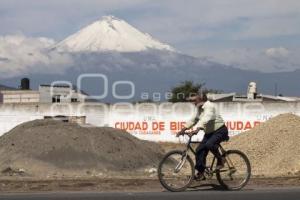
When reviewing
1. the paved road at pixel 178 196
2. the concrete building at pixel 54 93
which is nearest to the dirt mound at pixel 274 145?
the paved road at pixel 178 196

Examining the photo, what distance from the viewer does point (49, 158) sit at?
1947 cm

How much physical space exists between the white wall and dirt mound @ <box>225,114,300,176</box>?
48.2ft

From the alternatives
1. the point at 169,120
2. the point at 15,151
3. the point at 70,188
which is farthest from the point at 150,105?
the point at 70,188

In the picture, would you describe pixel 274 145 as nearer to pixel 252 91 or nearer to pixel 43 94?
pixel 252 91

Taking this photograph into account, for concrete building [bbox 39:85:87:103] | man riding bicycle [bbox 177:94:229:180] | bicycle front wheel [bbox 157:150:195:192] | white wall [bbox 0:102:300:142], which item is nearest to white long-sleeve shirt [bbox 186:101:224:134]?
man riding bicycle [bbox 177:94:229:180]

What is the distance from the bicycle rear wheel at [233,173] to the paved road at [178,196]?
1.15ft

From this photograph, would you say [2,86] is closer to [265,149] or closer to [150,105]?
[150,105]

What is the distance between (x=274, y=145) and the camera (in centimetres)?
2272

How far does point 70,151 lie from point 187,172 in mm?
8067

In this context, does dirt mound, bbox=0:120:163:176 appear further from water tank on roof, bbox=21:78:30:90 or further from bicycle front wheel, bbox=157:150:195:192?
water tank on roof, bbox=21:78:30:90

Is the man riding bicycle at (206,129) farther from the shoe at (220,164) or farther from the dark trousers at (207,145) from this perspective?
the shoe at (220,164)

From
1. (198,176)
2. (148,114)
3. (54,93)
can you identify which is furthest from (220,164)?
(54,93)

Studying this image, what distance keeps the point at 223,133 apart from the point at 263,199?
1716mm

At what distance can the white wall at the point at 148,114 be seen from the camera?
4056cm
